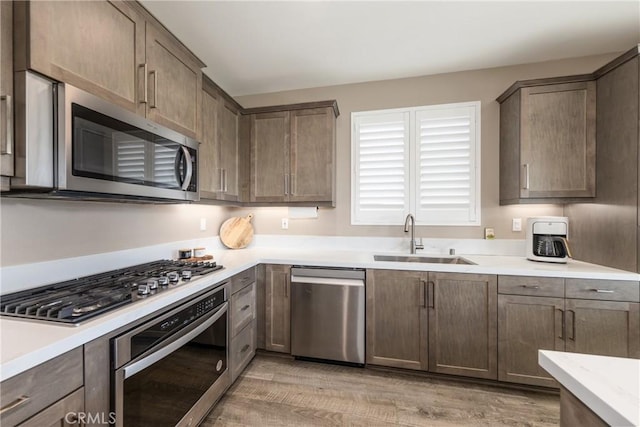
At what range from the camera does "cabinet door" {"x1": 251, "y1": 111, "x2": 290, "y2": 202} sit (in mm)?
2680

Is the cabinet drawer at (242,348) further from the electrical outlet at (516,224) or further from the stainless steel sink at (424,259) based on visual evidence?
the electrical outlet at (516,224)

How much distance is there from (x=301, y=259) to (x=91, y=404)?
4.98 feet

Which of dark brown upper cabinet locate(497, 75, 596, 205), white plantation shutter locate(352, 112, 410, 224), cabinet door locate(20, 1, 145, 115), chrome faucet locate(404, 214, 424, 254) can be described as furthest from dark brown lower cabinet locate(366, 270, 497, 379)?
cabinet door locate(20, 1, 145, 115)

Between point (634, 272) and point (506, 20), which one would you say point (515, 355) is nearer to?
point (634, 272)

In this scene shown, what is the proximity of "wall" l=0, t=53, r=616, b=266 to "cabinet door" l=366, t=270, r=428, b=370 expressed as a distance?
0.70 meters

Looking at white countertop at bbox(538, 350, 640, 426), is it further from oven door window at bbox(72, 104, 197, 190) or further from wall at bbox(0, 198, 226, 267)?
wall at bbox(0, 198, 226, 267)

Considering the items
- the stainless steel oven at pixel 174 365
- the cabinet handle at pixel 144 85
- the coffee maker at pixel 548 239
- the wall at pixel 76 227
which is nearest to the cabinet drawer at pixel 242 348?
the stainless steel oven at pixel 174 365

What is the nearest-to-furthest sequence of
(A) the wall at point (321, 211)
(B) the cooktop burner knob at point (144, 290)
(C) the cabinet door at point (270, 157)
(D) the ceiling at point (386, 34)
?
(B) the cooktop burner knob at point (144, 290)
(A) the wall at point (321, 211)
(D) the ceiling at point (386, 34)
(C) the cabinet door at point (270, 157)

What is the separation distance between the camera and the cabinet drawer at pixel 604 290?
69.1 inches

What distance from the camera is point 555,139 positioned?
2.17m

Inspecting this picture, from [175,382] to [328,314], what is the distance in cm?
119

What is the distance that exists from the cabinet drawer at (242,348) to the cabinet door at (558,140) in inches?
97.2

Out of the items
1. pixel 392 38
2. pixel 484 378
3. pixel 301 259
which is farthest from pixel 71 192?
pixel 484 378

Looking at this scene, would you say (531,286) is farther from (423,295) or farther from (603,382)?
(603,382)
